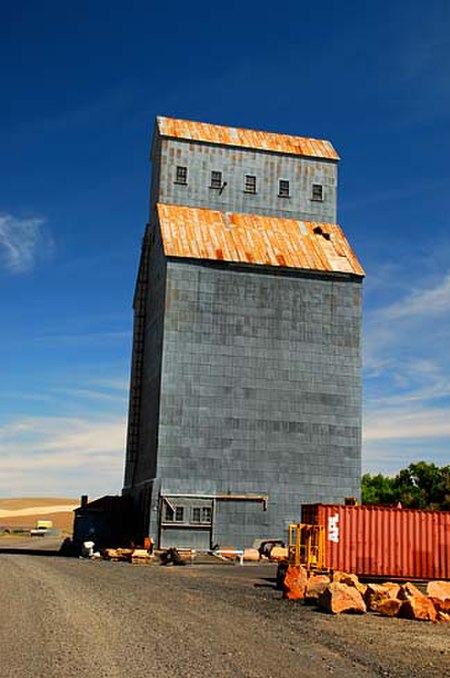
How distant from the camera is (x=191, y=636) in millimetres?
17266

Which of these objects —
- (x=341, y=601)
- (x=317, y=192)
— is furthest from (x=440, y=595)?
(x=317, y=192)

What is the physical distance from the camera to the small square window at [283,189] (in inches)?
2279

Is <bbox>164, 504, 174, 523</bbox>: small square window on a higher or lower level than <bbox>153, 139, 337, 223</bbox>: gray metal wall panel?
lower

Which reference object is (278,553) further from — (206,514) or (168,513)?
(168,513)

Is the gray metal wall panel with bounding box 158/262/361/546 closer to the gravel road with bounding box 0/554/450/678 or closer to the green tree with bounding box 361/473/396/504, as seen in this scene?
the gravel road with bounding box 0/554/450/678

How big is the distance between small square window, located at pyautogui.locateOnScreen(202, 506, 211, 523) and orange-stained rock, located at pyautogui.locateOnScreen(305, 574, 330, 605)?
788 inches

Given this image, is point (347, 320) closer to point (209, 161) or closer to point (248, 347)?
point (248, 347)

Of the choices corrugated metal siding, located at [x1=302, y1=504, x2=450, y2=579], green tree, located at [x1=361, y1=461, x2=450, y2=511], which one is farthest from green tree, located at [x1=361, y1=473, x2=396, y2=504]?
corrugated metal siding, located at [x1=302, y1=504, x2=450, y2=579]

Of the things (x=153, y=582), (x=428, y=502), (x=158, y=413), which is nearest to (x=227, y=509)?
(x=158, y=413)

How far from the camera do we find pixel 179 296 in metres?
50.1

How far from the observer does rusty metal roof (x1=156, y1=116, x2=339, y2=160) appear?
189 ft

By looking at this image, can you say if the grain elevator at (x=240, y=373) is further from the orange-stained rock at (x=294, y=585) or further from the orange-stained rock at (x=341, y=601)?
the orange-stained rock at (x=341, y=601)

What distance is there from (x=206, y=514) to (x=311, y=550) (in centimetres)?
1544

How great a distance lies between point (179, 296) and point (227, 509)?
507 inches
